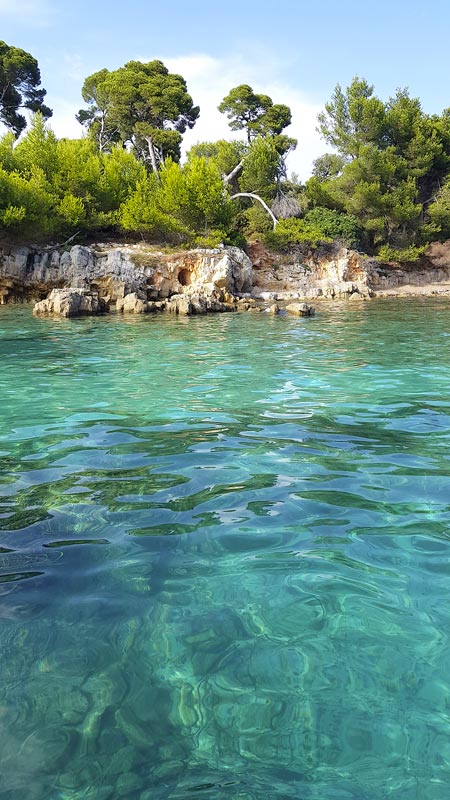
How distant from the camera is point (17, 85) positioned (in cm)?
4569

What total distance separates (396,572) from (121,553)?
1.49 meters

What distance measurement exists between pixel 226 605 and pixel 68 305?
63.0 feet

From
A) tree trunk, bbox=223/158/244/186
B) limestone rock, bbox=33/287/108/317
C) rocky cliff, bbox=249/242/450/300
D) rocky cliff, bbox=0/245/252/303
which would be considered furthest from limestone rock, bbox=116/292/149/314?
tree trunk, bbox=223/158/244/186

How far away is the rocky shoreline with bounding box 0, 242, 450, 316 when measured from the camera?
2241 cm

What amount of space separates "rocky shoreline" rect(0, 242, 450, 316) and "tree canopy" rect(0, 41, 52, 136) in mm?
24736

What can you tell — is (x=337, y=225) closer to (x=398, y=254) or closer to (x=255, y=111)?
(x=398, y=254)

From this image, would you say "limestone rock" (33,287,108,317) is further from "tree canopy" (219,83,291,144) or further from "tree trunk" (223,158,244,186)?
"tree canopy" (219,83,291,144)

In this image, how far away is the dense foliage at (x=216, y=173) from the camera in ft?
100

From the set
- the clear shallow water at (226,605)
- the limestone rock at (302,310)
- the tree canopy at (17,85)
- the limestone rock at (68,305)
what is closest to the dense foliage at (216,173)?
the tree canopy at (17,85)

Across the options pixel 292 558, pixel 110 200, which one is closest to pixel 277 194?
pixel 110 200

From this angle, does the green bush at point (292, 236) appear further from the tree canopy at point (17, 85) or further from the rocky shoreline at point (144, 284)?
the tree canopy at point (17, 85)

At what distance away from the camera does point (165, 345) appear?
12758mm

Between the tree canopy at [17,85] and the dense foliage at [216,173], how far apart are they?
0.10 meters

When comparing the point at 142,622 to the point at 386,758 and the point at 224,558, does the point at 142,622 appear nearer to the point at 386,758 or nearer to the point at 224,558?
the point at 224,558
